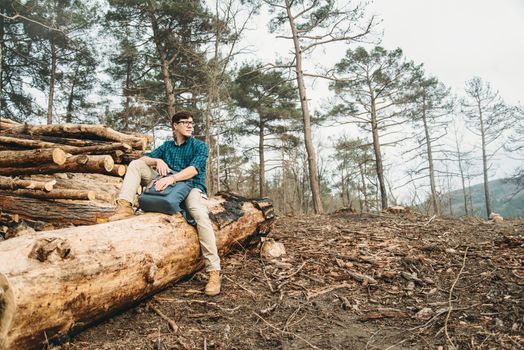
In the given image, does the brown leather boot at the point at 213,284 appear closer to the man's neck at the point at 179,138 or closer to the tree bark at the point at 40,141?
the man's neck at the point at 179,138

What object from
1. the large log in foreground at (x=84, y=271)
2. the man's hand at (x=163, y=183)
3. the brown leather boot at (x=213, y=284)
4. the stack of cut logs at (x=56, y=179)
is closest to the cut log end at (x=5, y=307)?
the large log in foreground at (x=84, y=271)

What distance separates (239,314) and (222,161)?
Result: 1921 centimetres

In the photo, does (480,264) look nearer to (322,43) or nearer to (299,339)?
(299,339)

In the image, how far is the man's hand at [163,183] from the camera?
3.27 metres

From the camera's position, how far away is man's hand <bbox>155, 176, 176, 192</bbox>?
3266mm

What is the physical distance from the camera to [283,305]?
2.99m

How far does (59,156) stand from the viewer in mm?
4996

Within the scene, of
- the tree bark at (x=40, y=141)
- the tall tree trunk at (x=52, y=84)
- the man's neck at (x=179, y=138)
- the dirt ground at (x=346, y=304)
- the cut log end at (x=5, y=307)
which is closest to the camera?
the cut log end at (x=5, y=307)

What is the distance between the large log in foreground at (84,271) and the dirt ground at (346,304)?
8.7 inches

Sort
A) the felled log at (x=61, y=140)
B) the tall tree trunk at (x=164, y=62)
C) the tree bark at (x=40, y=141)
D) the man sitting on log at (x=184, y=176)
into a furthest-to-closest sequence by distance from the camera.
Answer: the tall tree trunk at (x=164, y=62)
the felled log at (x=61, y=140)
the tree bark at (x=40, y=141)
the man sitting on log at (x=184, y=176)

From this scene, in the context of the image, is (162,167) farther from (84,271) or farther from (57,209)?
(57,209)

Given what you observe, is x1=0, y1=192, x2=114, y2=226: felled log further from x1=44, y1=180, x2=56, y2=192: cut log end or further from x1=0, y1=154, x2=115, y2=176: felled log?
x1=0, y1=154, x2=115, y2=176: felled log

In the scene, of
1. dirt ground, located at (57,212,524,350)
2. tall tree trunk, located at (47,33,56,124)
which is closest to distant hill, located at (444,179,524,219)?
dirt ground, located at (57,212,524,350)

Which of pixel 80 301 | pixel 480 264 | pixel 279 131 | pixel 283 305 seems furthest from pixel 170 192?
pixel 279 131
